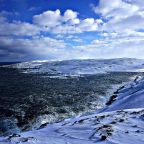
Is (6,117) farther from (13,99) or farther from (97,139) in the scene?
(97,139)

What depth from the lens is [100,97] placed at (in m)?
43.9

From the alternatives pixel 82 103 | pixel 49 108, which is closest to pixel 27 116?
pixel 49 108

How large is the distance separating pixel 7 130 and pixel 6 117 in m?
4.73

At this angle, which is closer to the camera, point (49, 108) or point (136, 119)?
point (136, 119)

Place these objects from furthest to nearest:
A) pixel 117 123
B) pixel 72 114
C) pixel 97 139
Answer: pixel 72 114, pixel 117 123, pixel 97 139

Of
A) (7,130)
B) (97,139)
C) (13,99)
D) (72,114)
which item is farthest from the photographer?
(13,99)

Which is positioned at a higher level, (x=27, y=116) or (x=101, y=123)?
(x=101, y=123)

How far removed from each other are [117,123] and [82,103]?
75.9ft

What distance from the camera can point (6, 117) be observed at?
94.8ft

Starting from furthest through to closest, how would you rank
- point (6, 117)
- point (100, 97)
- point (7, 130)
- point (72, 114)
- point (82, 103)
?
point (100, 97) < point (82, 103) < point (72, 114) < point (6, 117) < point (7, 130)

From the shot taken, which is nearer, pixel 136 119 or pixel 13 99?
pixel 136 119

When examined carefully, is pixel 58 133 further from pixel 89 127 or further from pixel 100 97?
pixel 100 97

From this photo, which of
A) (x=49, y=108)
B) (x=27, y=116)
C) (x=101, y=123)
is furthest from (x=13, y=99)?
(x=101, y=123)

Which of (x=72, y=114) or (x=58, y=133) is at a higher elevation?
(x=58, y=133)
